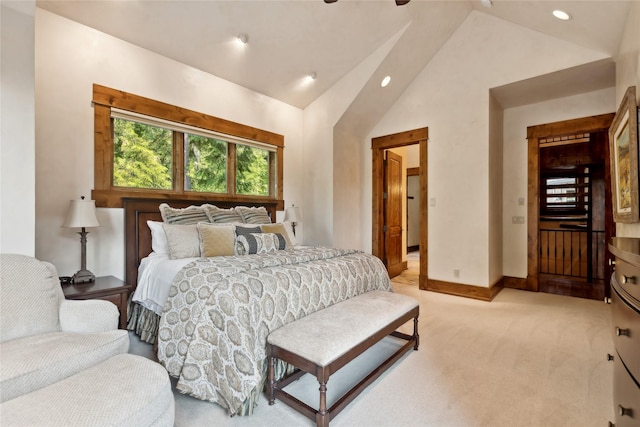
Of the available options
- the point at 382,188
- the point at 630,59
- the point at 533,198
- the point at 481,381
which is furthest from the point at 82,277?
the point at 533,198

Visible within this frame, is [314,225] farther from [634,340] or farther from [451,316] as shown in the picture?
[634,340]

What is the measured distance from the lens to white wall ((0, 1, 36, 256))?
6.27 ft

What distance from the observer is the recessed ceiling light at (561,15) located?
118 inches

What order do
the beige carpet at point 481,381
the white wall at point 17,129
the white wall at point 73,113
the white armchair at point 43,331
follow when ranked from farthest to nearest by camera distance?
the white wall at point 73,113 → the white wall at point 17,129 → the beige carpet at point 481,381 → the white armchair at point 43,331

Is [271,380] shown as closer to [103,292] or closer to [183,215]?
[103,292]

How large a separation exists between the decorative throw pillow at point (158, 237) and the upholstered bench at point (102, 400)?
1.76 metres

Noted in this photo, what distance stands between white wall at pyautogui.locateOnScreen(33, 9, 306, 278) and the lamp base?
0.25 m

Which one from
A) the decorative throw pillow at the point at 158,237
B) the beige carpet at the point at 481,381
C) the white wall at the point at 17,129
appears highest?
the white wall at the point at 17,129

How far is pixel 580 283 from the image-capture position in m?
4.56

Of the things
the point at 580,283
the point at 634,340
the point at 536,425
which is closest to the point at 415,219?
the point at 580,283

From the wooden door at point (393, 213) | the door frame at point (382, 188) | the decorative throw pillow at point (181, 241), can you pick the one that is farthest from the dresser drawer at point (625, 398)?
the wooden door at point (393, 213)

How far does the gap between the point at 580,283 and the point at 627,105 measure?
3494mm

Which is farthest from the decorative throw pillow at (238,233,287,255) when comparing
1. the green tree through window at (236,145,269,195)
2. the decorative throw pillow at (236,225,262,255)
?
the green tree through window at (236,145,269,195)

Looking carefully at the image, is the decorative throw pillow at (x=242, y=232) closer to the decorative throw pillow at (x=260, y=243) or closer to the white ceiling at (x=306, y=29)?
the decorative throw pillow at (x=260, y=243)
